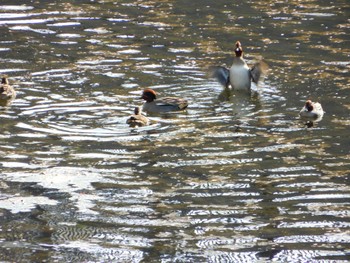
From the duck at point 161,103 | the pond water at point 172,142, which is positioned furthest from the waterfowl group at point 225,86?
the pond water at point 172,142

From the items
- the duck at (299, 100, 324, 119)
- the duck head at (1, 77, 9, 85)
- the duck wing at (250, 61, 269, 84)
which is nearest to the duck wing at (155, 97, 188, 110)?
the duck at (299, 100, 324, 119)

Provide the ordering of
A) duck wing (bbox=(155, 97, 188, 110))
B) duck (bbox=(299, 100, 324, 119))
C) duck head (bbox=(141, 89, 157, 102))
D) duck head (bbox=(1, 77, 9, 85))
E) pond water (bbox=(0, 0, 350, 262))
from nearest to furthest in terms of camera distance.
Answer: pond water (bbox=(0, 0, 350, 262)) < duck (bbox=(299, 100, 324, 119)) < duck wing (bbox=(155, 97, 188, 110)) < duck head (bbox=(141, 89, 157, 102)) < duck head (bbox=(1, 77, 9, 85))

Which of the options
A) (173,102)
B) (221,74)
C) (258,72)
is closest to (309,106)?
(173,102)

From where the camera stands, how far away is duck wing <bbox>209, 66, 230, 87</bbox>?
16.9 metres

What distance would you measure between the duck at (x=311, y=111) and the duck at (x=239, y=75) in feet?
7.84

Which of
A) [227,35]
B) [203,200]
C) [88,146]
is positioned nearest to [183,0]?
[227,35]

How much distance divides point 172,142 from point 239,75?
4028 millimetres

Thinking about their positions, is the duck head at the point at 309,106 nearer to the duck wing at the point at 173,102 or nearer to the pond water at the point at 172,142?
the pond water at the point at 172,142

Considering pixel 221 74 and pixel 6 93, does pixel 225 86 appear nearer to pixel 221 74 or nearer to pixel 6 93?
pixel 221 74

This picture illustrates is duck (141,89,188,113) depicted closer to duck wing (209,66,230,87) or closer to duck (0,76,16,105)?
duck wing (209,66,230,87)

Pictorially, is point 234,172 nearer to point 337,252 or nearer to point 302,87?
point 337,252

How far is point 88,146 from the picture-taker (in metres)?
12.9

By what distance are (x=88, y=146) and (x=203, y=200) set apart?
273 centimetres

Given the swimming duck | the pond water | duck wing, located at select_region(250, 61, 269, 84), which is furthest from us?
duck wing, located at select_region(250, 61, 269, 84)
